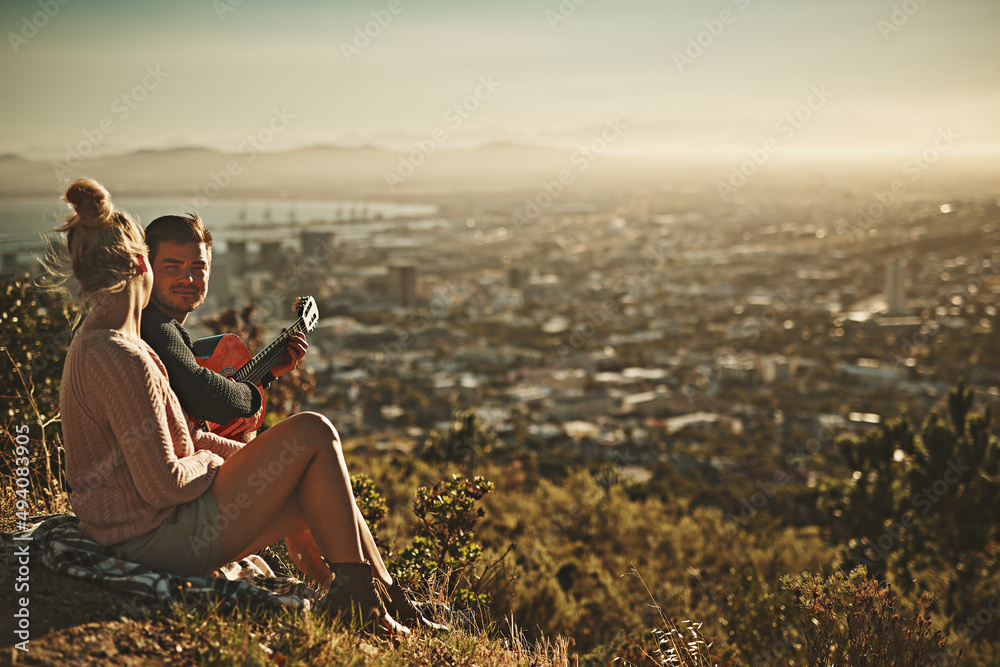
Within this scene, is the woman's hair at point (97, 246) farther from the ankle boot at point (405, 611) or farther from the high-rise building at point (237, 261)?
the high-rise building at point (237, 261)

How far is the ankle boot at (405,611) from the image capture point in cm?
216

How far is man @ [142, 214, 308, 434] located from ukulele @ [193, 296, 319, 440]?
4cm

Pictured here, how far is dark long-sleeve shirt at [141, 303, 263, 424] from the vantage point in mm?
1910

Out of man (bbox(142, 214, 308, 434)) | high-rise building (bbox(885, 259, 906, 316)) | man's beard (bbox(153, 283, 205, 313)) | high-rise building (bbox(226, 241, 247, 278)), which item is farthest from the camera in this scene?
high-rise building (bbox(885, 259, 906, 316))

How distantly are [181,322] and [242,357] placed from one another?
0.24m

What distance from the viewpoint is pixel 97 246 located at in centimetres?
174

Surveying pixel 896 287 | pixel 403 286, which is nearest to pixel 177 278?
pixel 403 286

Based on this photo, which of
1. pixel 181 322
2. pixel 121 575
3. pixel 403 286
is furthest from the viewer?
pixel 403 286

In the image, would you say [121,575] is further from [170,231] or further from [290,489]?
[170,231]

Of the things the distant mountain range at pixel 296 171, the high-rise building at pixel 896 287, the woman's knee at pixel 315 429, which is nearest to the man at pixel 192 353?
the woman's knee at pixel 315 429

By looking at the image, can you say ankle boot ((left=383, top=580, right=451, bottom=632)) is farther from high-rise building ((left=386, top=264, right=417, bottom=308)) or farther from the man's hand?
high-rise building ((left=386, top=264, right=417, bottom=308))

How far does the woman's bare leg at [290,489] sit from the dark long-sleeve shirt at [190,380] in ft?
0.42

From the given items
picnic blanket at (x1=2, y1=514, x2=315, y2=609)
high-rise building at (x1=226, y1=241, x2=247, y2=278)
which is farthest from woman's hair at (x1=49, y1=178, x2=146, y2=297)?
high-rise building at (x1=226, y1=241, x2=247, y2=278)

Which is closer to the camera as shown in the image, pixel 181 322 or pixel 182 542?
pixel 182 542
